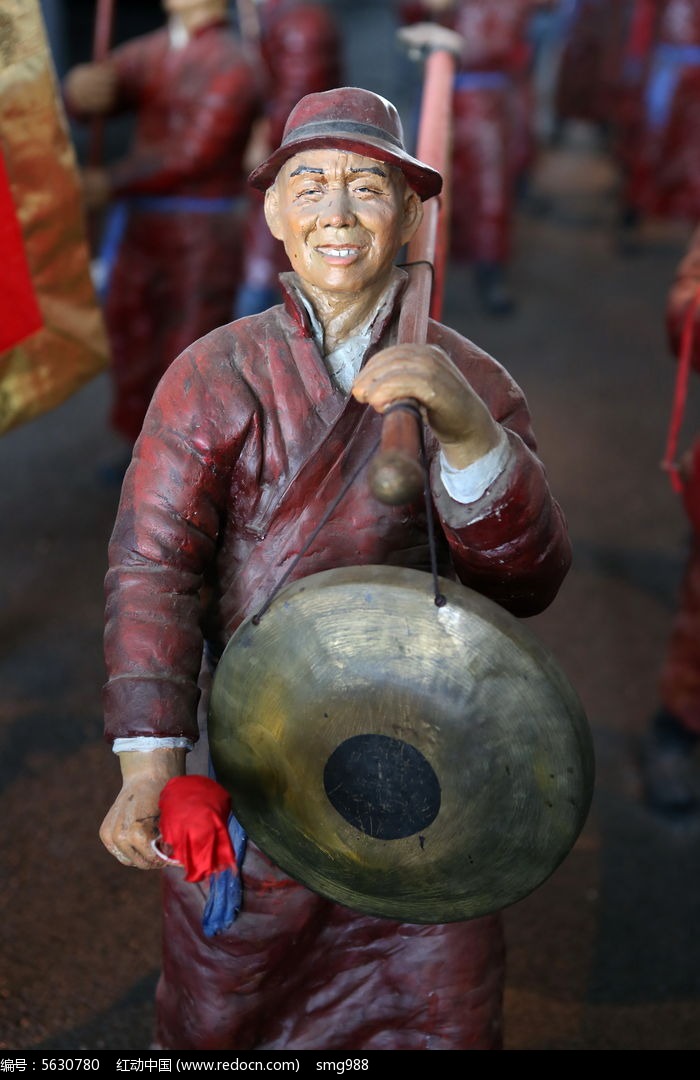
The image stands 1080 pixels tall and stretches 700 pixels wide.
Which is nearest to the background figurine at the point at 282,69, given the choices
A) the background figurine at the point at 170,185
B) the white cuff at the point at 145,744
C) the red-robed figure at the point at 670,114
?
the background figurine at the point at 170,185

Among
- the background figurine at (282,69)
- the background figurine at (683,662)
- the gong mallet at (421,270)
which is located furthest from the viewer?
the background figurine at (282,69)

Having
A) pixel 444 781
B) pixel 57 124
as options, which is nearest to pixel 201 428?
pixel 444 781

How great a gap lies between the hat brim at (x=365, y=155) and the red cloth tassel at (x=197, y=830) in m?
0.77

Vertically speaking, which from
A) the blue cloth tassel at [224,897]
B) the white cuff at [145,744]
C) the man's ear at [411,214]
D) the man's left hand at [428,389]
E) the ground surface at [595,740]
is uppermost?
the man's ear at [411,214]

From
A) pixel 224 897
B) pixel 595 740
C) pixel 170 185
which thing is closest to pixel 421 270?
pixel 224 897

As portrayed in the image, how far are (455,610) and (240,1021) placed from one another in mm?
834

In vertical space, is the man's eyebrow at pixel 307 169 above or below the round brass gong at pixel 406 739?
above

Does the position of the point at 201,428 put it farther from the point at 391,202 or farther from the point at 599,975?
the point at 599,975

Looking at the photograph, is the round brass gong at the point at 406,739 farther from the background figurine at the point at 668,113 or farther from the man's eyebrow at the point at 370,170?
the background figurine at the point at 668,113

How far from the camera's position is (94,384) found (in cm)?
509

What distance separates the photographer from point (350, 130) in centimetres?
149

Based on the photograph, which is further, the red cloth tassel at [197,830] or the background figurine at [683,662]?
the background figurine at [683,662]

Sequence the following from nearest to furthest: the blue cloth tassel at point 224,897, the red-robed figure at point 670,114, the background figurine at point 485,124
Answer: the blue cloth tassel at point 224,897 < the background figurine at point 485,124 < the red-robed figure at point 670,114

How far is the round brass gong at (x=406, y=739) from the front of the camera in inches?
54.3
